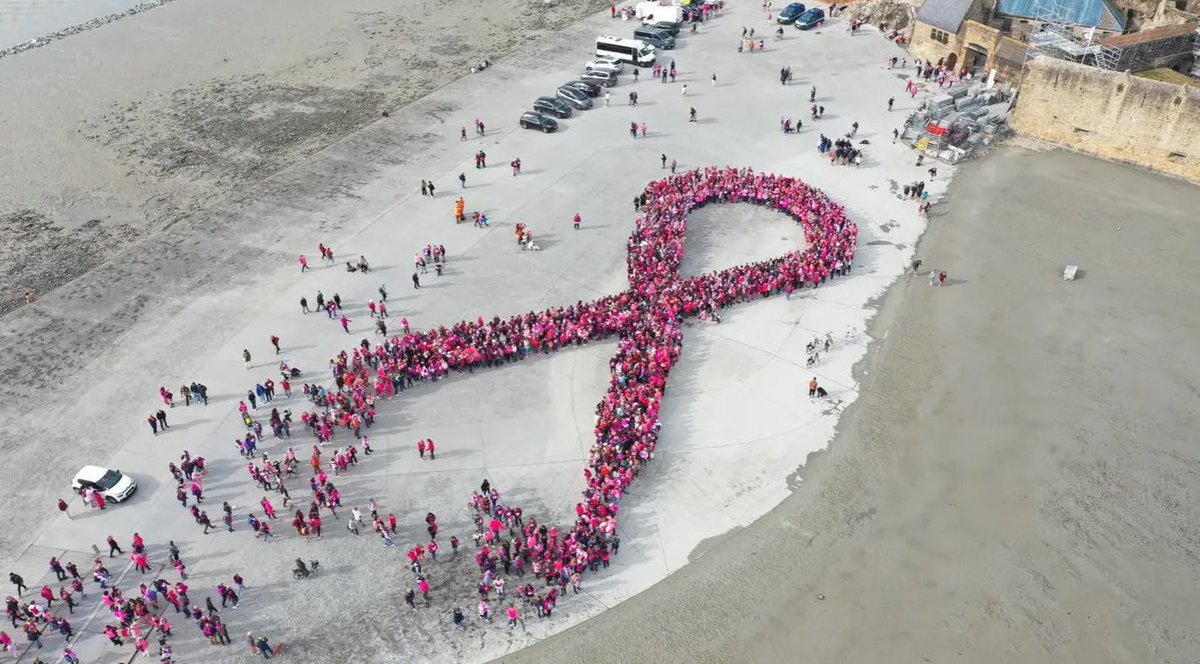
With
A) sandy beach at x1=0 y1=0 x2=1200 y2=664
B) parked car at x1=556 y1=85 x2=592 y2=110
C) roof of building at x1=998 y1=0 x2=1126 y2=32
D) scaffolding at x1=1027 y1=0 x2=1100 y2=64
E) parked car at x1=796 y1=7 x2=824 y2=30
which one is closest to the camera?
sandy beach at x1=0 y1=0 x2=1200 y2=664

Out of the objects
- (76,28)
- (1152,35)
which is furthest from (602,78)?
(76,28)

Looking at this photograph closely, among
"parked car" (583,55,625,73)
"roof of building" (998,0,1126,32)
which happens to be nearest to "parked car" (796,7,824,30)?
"roof of building" (998,0,1126,32)

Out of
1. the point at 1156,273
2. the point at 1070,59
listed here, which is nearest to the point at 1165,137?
the point at 1070,59

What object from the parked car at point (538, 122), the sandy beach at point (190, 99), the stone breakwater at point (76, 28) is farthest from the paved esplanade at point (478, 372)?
the stone breakwater at point (76, 28)


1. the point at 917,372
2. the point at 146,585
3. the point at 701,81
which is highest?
the point at 701,81

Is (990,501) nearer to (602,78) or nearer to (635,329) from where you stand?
(635,329)

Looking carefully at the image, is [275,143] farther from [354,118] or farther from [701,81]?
[701,81]

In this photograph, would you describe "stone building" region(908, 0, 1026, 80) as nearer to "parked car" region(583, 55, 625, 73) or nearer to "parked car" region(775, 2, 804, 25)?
"parked car" region(775, 2, 804, 25)

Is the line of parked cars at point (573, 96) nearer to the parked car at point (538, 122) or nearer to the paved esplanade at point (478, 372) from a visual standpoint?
the parked car at point (538, 122)
